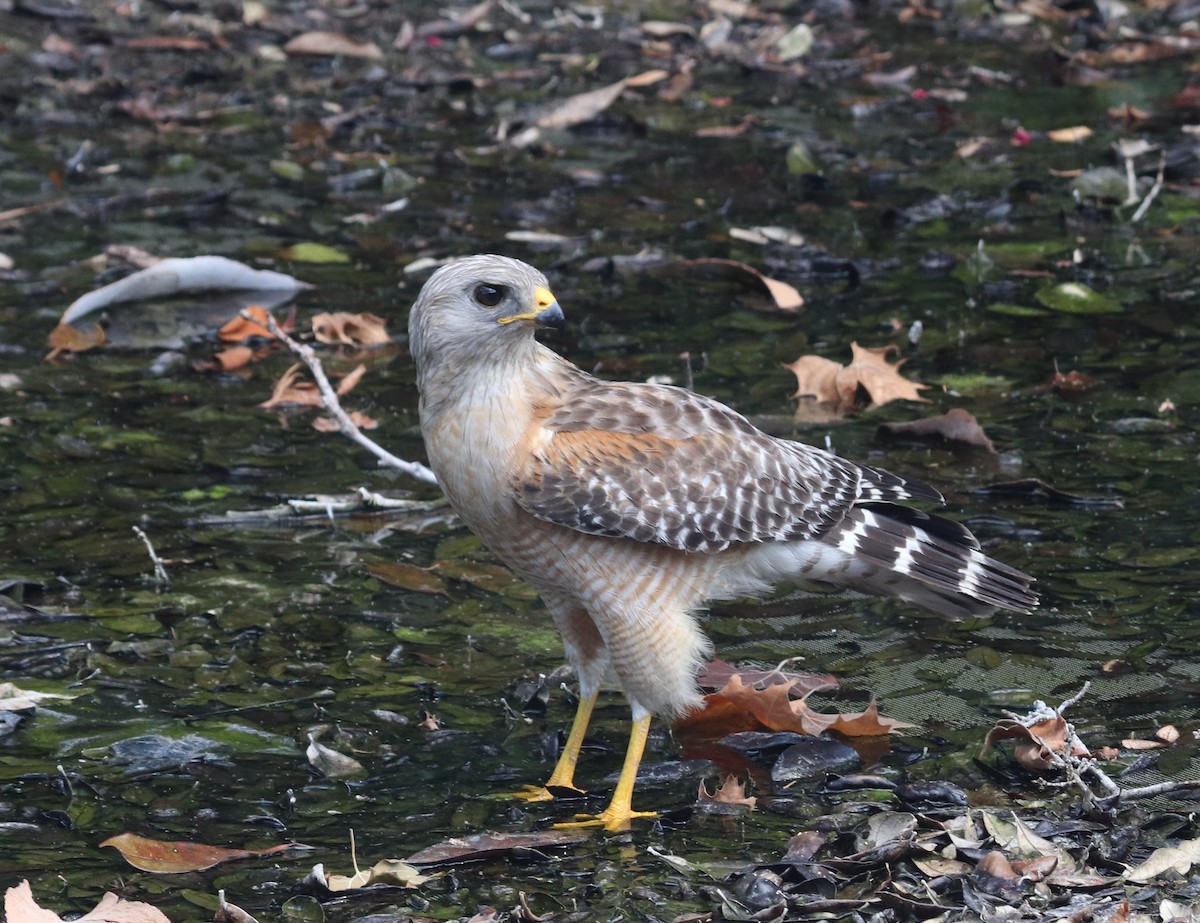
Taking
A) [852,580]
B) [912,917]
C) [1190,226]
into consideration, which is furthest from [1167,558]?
[1190,226]

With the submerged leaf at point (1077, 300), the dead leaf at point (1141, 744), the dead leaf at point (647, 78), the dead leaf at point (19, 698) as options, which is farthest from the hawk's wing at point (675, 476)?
the dead leaf at point (647, 78)

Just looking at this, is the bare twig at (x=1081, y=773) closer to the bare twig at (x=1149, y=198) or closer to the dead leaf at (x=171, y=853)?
the dead leaf at (x=171, y=853)

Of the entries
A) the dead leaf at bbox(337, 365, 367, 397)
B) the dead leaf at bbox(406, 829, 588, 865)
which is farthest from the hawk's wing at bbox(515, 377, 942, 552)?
the dead leaf at bbox(337, 365, 367, 397)

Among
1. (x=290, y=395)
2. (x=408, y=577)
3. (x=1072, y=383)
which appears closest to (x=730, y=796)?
(x=408, y=577)

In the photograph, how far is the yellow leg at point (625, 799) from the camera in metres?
4.42

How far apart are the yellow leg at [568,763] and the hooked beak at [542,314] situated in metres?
1.12

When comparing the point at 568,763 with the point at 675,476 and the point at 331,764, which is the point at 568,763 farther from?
the point at 675,476

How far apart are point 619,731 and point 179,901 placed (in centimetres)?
158

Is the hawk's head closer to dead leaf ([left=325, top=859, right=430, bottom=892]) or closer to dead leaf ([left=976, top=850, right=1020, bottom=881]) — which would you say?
dead leaf ([left=325, top=859, right=430, bottom=892])

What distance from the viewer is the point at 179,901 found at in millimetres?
3939

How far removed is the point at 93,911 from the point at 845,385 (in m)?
4.13

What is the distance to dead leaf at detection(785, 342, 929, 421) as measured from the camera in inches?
275

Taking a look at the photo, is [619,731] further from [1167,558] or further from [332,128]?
[332,128]

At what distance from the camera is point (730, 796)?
175 inches
